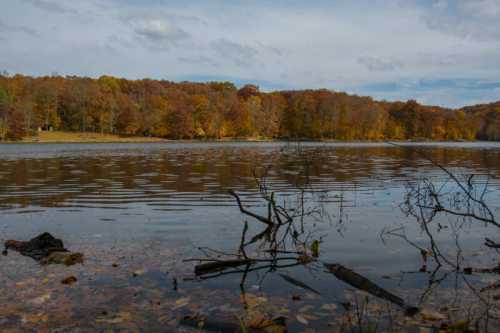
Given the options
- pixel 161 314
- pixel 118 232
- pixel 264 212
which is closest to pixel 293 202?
pixel 264 212

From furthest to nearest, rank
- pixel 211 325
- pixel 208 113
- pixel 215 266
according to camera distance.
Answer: pixel 208 113, pixel 215 266, pixel 211 325

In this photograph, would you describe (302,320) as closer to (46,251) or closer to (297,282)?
(297,282)

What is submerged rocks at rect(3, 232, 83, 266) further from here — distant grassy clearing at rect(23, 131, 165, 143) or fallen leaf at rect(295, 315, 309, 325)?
distant grassy clearing at rect(23, 131, 165, 143)

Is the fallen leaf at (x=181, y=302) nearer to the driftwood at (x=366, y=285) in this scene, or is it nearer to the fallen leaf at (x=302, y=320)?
the fallen leaf at (x=302, y=320)

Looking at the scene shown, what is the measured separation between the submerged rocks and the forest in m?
98.6

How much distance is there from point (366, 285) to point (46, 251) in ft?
20.0

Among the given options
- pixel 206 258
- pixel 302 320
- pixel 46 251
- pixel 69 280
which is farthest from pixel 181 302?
pixel 46 251

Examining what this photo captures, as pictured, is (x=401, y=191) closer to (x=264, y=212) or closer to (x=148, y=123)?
(x=264, y=212)

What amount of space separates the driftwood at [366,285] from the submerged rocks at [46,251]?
187 inches

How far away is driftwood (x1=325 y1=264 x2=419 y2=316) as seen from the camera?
610cm

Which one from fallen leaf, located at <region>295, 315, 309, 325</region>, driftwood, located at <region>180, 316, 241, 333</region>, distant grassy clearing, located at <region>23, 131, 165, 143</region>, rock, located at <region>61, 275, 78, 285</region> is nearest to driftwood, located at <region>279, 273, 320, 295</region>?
fallen leaf, located at <region>295, 315, 309, 325</region>

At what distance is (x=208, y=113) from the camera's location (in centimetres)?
13188

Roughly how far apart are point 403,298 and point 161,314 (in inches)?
138

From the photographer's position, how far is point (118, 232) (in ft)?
35.8
